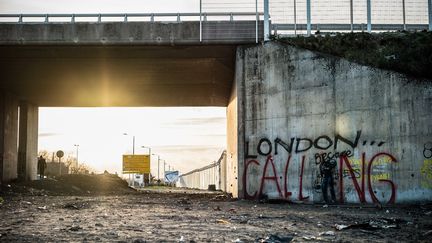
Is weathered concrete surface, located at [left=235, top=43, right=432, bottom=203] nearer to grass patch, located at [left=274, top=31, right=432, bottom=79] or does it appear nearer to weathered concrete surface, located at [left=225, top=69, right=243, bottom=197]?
grass patch, located at [left=274, top=31, right=432, bottom=79]

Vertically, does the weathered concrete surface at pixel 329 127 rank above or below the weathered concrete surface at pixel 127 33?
below

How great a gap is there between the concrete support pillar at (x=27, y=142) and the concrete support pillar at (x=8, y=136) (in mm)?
551

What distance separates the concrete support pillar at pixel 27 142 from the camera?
107 feet

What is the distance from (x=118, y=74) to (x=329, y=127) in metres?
11.9

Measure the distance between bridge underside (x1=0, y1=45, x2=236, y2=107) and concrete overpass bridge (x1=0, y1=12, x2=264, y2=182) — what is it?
4cm

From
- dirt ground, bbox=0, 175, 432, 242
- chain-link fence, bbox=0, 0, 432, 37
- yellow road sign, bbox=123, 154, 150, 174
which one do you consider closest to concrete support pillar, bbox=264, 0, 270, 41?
chain-link fence, bbox=0, 0, 432, 37

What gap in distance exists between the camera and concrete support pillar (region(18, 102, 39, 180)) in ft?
107

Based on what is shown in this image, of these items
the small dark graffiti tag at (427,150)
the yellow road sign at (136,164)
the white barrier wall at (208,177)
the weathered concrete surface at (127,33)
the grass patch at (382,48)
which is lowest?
the white barrier wall at (208,177)

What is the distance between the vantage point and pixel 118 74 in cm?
2623

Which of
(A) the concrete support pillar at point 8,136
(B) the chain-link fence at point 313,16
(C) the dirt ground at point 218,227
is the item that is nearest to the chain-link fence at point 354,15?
(B) the chain-link fence at point 313,16

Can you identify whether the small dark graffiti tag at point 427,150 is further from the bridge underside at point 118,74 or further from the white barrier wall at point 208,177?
the white barrier wall at point 208,177

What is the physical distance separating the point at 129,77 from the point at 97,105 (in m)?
9.05

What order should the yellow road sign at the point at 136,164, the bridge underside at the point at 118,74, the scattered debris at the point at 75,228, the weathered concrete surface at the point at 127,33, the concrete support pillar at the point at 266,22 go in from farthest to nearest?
the yellow road sign at the point at 136,164 → the bridge underside at the point at 118,74 → the weathered concrete surface at the point at 127,33 → the concrete support pillar at the point at 266,22 → the scattered debris at the point at 75,228

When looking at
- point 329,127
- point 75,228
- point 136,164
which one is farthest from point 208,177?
point 75,228
